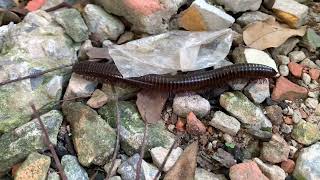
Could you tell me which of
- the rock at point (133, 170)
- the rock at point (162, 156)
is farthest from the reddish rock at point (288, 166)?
the rock at point (133, 170)

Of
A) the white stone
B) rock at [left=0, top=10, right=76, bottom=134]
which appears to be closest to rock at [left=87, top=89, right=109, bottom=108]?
rock at [left=0, top=10, right=76, bottom=134]

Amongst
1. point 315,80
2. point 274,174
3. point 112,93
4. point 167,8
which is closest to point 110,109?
point 112,93

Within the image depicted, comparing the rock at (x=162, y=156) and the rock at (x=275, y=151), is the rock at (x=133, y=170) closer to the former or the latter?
the rock at (x=162, y=156)

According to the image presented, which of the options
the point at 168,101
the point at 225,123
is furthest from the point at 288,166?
the point at 168,101

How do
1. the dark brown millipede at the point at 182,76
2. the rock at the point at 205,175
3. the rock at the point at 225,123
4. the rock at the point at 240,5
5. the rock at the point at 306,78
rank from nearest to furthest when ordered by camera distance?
the rock at the point at 205,175 < the rock at the point at 225,123 < the dark brown millipede at the point at 182,76 < the rock at the point at 306,78 < the rock at the point at 240,5

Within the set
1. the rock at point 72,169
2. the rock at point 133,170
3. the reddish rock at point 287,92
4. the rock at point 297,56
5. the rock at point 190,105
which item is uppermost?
the rock at point 297,56

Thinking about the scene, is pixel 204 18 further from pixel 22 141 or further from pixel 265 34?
pixel 22 141
